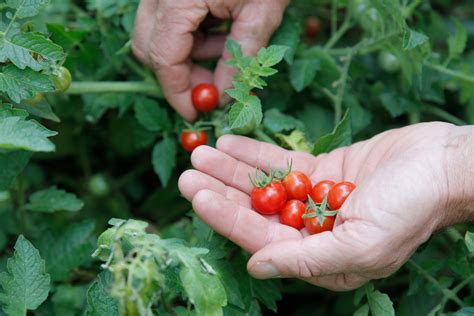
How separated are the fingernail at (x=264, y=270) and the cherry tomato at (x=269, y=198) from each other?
0.71ft

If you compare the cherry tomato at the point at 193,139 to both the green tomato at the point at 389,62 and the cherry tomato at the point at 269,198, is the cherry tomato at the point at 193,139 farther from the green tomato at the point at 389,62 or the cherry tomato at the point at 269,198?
the green tomato at the point at 389,62

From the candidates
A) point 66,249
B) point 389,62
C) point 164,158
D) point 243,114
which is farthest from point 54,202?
point 389,62

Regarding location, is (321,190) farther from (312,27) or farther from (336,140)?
(312,27)

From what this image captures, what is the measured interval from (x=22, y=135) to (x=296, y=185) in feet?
2.47

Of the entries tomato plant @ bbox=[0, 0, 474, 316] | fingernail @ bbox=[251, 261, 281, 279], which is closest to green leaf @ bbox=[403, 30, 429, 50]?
tomato plant @ bbox=[0, 0, 474, 316]

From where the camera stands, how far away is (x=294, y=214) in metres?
1.65

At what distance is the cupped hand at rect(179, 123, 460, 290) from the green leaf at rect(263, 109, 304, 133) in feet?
0.80

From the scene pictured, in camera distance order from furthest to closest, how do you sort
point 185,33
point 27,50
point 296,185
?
point 185,33 → point 296,185 → point 27,50

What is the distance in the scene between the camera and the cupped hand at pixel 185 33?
1.86m

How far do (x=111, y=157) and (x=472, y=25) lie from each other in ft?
6.16

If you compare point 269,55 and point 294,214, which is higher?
point 269,55

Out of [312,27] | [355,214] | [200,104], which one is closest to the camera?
[355,214]

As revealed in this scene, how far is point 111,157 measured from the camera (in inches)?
109

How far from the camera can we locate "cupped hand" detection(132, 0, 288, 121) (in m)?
1.86
